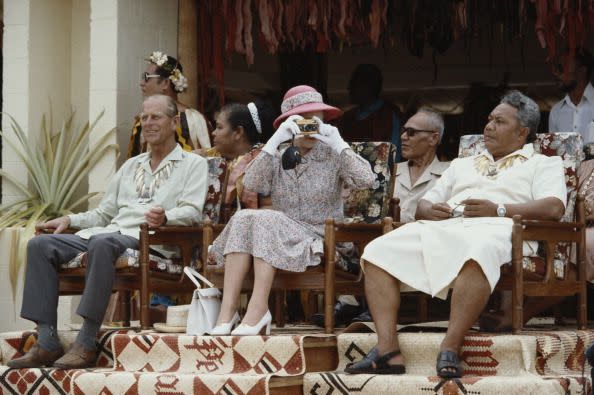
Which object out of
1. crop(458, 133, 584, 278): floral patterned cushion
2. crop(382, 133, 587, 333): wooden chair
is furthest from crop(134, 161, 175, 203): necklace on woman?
crop(458, 133, 584, 278): floral patterned cushion

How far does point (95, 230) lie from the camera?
768 cm

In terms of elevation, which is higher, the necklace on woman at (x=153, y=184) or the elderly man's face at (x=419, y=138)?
the elderly man's face at (x=419, y=138)

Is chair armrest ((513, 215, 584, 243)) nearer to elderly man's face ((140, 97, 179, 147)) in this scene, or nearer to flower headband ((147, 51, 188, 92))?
elderly man's face ((140, 97, 179, 147))

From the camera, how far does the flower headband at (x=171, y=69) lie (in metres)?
8.96

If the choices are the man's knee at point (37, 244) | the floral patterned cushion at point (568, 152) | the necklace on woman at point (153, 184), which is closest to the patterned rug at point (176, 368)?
the man's knee at point (37, 244)

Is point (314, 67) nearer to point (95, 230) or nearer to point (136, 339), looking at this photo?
point (95, 230)

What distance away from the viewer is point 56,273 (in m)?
7.24

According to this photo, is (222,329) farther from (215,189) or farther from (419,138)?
(419,138)

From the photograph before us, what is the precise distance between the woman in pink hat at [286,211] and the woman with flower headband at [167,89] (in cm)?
190

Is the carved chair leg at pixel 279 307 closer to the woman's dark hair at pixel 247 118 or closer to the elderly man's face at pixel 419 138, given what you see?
the woman's dark hair at pixel 247 118

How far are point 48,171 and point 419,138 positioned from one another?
121 inches

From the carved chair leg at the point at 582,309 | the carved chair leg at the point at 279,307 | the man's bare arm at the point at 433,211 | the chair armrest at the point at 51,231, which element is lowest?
the carved chair leg at the point at 279,307

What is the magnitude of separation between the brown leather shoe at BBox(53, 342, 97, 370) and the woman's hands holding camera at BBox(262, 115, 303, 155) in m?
1.52

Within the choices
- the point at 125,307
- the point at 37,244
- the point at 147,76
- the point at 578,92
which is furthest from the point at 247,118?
→ the point at 578,92
